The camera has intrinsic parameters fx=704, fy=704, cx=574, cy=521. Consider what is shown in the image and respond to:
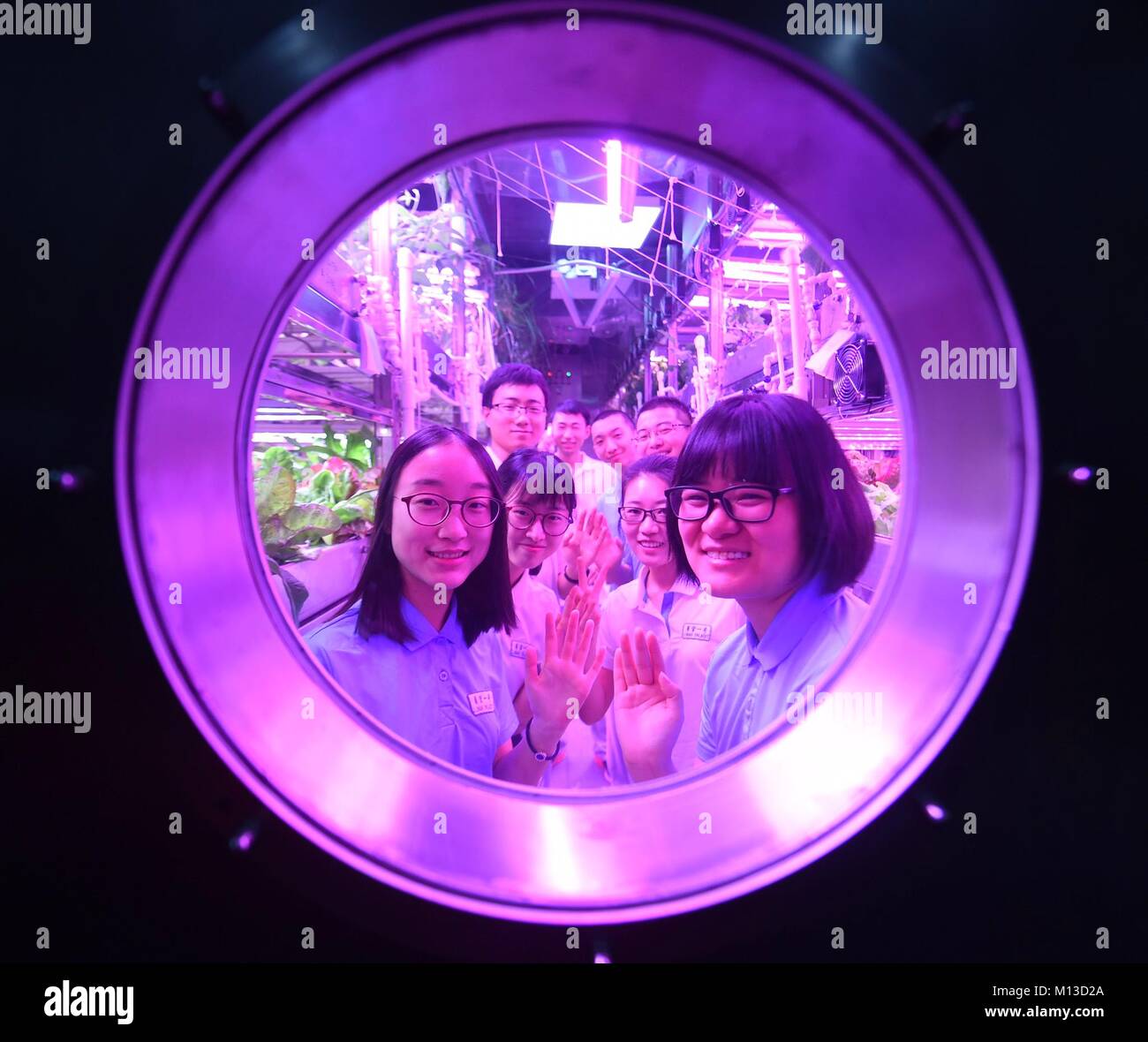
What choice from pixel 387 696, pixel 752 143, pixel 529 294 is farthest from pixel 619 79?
pixel 529 294

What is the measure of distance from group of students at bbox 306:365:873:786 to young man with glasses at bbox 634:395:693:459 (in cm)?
14

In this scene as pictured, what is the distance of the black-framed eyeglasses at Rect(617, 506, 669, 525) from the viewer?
162 cm

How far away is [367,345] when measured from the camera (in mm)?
1952

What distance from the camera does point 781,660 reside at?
1220 mm

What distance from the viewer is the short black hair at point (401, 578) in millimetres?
1318

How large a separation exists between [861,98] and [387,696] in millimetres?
1140

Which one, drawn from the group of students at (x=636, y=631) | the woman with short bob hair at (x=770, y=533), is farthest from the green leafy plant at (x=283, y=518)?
the woman with short bob hair at (x=770, y=533)

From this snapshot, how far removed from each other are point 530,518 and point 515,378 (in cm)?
36

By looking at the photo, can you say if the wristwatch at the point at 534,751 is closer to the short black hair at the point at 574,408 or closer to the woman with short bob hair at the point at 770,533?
the woman with short bob hair at the point at 770,533

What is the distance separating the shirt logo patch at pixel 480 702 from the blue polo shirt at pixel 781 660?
41cm

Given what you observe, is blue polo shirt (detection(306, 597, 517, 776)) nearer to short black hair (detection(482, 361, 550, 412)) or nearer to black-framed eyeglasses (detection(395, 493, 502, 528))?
black-framed eyeglasses (detection(395, 493, 502, 528))

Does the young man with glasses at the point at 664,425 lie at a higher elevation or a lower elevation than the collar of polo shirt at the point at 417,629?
higher

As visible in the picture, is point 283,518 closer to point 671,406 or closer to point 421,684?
point 421,684

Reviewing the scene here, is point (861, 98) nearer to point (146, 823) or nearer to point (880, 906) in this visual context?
point (880, 906)
